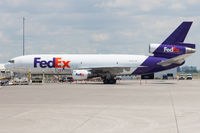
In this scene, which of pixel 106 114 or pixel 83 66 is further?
pixel 83 66

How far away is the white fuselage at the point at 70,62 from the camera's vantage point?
42156mm

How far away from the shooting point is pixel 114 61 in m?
42.6

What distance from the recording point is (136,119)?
1113 centimetres

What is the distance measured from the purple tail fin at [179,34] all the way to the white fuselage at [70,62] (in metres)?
3.83

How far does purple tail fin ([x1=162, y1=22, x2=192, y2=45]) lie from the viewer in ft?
135

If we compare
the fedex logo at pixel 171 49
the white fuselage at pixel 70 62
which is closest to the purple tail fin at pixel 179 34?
the fedex logo at pixel 171 49

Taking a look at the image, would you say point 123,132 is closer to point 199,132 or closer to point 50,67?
point 199,132

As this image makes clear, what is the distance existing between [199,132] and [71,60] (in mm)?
34400

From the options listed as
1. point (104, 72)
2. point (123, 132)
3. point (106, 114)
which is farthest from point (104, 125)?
point (104, 72)

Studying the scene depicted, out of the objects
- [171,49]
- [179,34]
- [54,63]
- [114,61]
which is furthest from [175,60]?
[54,63]

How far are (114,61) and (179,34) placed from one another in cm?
898

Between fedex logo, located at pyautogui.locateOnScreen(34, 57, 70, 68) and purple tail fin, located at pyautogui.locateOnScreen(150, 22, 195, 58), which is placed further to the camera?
fedex logo, located at pyautogui.locateOnScreen(34, 57, 70, 68)

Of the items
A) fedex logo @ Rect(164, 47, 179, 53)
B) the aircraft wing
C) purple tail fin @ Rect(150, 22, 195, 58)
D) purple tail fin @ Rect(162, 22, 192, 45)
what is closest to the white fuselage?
purple tail fin @ Rect(150, 22, 195, 58)

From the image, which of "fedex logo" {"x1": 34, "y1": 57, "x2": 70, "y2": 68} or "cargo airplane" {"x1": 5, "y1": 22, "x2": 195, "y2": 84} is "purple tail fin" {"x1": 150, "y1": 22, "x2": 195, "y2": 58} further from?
"fedex logo" {"x1": 34, "y1": 57, "x2": 70, "y2": 68}
